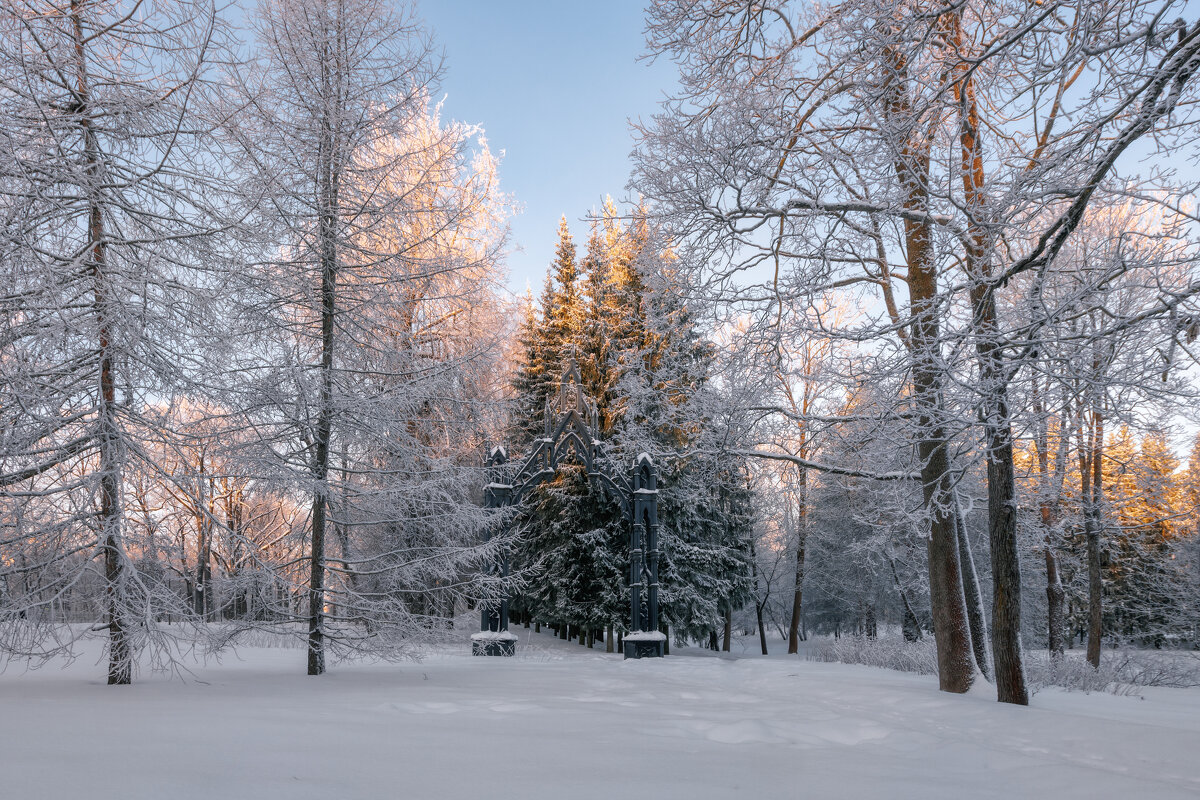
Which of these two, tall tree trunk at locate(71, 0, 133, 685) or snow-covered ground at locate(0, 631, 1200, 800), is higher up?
tall tree trunk at locate(71, 0, 133, 685)

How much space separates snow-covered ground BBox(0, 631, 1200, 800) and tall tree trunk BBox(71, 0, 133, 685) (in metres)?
0.46

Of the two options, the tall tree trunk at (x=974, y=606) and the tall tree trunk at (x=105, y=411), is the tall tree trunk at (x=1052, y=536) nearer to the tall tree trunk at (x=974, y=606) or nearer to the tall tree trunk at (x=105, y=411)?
the tall tree trunk at (x=974, y=606)

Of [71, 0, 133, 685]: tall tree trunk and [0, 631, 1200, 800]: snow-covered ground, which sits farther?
[71, 0, 133, 685]: tall tree trunk

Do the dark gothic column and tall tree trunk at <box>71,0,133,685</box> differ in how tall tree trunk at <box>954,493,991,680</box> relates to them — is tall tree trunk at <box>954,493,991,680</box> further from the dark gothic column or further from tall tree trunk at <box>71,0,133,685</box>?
tall tree trunk at <box>71,0,133,685</box>

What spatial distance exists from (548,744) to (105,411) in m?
4.08

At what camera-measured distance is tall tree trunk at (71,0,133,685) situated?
4.84 metres

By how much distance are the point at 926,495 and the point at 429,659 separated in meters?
7.15

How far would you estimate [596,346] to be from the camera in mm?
19047

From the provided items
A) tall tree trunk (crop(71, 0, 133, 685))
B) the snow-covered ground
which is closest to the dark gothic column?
the snow-covered ground

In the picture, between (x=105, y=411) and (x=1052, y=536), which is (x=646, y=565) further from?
(x=1052, y=536)

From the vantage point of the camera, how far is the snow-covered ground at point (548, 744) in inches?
107

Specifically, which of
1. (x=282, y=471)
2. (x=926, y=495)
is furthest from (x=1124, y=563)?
(x=282, y=471)

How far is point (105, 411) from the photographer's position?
4984 millimetres

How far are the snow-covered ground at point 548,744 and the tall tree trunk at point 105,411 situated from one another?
0.46m
